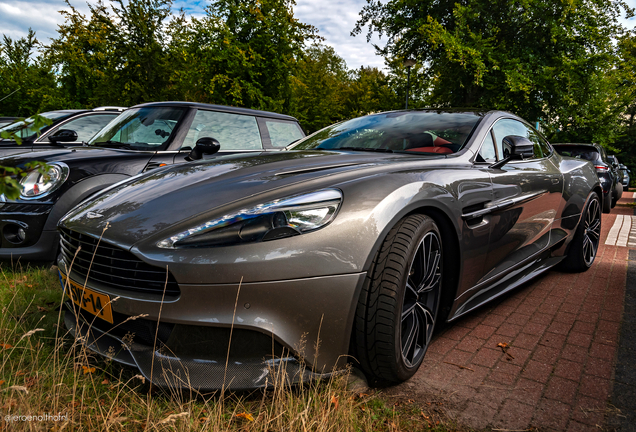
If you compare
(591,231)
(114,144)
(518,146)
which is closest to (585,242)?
(591,231)

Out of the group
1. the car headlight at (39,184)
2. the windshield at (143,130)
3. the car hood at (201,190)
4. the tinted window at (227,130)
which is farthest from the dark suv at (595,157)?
the car headlight at (39,184)

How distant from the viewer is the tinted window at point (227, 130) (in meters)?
4.77

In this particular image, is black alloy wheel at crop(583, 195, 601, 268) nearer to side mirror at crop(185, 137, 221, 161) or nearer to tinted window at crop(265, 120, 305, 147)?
tinted window at crop(265, 120, 305, 147)

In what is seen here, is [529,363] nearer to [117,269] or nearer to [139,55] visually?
[117,269]

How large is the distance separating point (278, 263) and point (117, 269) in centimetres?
70

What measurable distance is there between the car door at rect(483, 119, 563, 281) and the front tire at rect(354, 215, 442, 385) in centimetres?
66

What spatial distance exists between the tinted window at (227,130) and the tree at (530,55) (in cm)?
1409

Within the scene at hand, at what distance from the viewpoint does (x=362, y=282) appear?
182 centimetres

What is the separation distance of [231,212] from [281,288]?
372 millimetres

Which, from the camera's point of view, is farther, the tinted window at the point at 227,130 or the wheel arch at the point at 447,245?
the tinted window at the point at 227,130

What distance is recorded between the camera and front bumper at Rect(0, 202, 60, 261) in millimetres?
3453

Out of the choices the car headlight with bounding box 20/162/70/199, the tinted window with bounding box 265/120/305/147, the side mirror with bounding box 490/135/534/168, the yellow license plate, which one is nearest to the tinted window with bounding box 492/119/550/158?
the side mirror with bounding box 490/135/534/168

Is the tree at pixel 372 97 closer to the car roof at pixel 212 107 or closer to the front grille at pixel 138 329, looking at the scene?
the car roof at pixel 212 107

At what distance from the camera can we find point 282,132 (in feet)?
19.3
